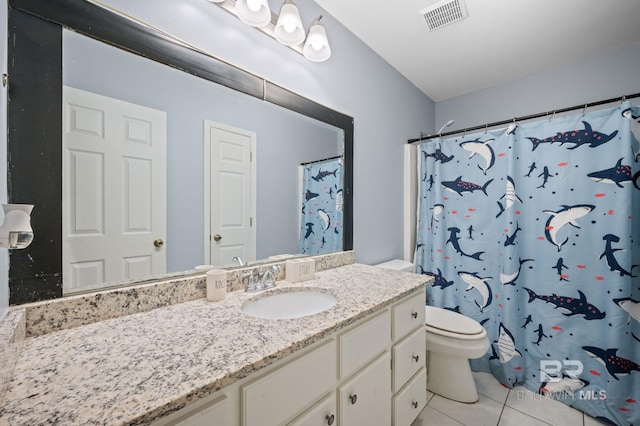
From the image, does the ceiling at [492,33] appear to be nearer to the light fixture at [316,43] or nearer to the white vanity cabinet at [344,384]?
the light fixture at [316,43]

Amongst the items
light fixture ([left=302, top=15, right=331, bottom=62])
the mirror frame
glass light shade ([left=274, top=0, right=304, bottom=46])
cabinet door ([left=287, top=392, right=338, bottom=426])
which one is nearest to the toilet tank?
cabinet door ([left=287, top=392, right=338, bottom=426])

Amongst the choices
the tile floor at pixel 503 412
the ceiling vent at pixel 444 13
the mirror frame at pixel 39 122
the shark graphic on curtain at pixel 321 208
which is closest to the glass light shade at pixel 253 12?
the mirror frame at pixel 39 122

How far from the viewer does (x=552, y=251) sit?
168 centimetres

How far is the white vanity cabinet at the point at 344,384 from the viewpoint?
0.60 meters

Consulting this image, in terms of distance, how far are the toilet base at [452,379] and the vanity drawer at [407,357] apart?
42 centimetres

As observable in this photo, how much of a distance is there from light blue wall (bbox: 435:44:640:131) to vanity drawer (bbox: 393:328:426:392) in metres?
2.22

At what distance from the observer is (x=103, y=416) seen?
1.39ft

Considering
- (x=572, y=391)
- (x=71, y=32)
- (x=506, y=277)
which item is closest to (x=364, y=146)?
(x=506, y=277)

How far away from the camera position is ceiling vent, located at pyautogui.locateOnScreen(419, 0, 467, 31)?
4.94 ft

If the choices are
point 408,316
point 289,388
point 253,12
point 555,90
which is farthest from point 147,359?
point 555,90

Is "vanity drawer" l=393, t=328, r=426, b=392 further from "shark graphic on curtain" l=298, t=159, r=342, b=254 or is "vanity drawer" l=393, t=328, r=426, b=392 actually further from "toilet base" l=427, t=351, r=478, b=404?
"shark graphic on curtain" l=298, t=159, r=342, b=254

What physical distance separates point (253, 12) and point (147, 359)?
4.28ft

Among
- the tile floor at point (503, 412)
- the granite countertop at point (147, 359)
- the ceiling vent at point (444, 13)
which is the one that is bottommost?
the tile floor at point (503, 412)

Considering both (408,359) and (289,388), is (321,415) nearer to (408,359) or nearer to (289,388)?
(289,388)
